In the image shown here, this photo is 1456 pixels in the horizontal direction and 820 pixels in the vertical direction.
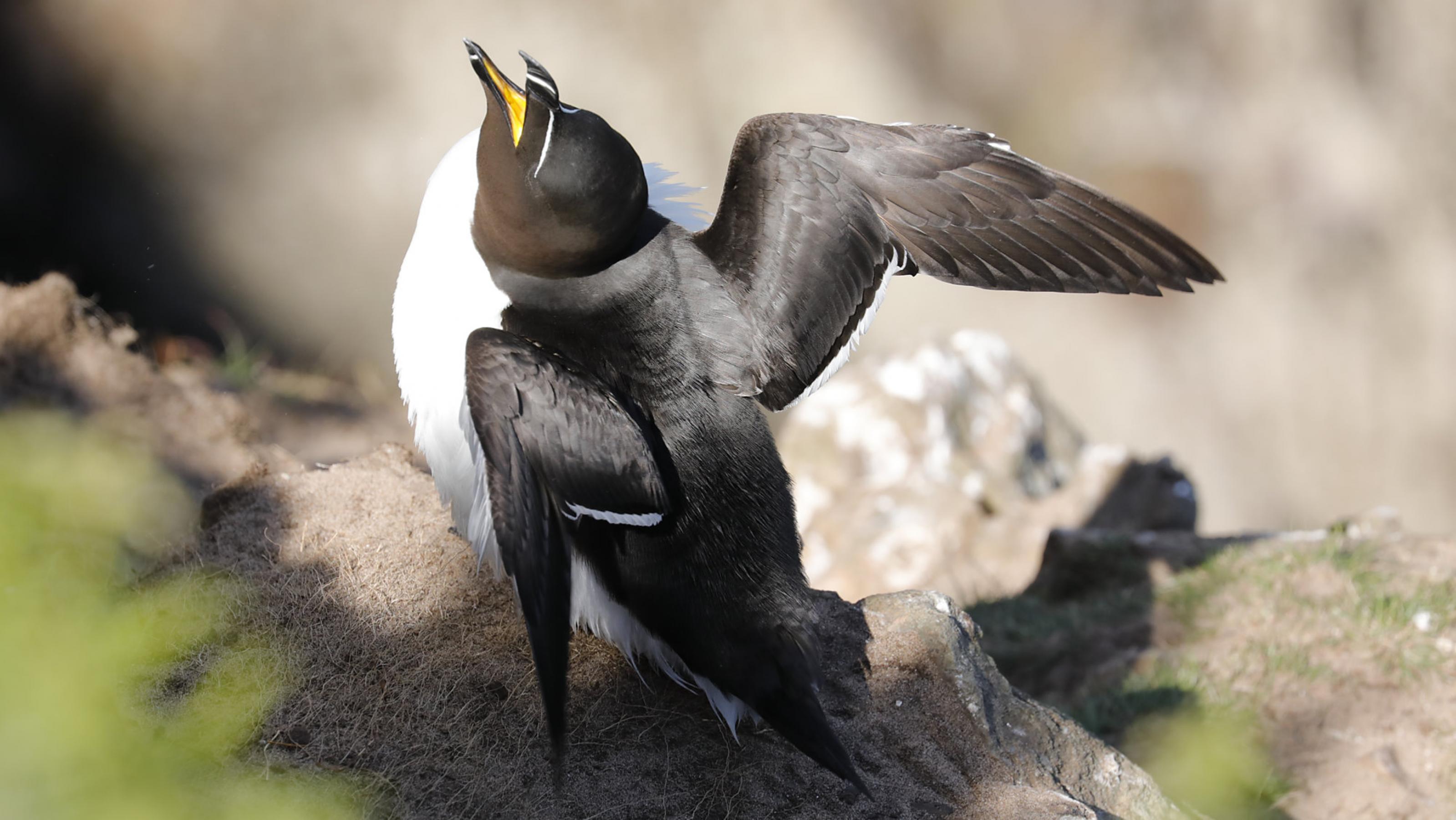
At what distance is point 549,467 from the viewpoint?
78.1 inches

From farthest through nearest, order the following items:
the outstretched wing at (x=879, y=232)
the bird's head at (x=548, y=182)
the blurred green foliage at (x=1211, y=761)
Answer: the blurred green foliage at (x=1211, y=761)
the outstretched wing at (x=879, y=232)
the bird's head at (x=548, y=182)

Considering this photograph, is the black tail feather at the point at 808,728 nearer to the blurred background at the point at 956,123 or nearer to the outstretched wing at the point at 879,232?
the outstretched wing at the point at 879,232

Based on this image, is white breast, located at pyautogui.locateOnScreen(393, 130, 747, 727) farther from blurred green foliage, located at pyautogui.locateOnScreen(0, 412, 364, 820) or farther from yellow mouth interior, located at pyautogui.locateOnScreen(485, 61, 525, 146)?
blurred green foliage, located at pyautogui.locateOnScreen(0, 412, 364, 820)

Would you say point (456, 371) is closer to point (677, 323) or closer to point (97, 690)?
point (677, 323)

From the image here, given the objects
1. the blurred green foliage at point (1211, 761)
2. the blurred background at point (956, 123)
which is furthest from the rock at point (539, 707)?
the blurred background at point (956, 123)

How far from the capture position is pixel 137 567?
9.34ft

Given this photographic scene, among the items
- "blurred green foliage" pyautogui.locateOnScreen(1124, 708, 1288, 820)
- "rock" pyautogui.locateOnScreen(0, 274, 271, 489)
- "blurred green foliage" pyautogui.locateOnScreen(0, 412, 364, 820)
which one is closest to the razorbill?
"blurred green foliage" pyautogui.locateOnScreen(0, 412, 364, 820)

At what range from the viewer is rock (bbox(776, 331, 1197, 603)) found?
5.71 metres

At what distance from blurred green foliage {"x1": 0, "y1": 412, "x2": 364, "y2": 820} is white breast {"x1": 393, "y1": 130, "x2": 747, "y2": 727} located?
565 mm

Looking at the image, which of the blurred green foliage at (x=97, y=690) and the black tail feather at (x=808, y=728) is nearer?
the blurred green foliage at (x=97, y=690)

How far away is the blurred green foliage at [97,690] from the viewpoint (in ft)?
2.94

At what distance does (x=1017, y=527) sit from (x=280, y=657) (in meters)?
4.41

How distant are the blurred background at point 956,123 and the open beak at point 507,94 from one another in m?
4.13

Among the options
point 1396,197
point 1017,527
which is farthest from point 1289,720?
point 1396,197
